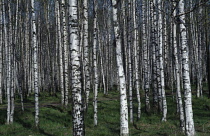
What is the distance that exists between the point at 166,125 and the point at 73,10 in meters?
8.36

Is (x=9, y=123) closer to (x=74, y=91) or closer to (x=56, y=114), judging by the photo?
(x=56, y=114)

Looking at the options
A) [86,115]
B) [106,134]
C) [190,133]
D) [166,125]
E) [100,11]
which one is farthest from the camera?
[100,11]

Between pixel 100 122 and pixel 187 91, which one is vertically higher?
pixel 187 91

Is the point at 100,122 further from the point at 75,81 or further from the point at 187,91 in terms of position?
the point at 75,81

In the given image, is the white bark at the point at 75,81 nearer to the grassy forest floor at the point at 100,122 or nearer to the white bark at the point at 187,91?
the white bark at the point at 187,91

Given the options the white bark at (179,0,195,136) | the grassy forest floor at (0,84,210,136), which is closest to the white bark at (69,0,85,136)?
the white bark at (179,0,195,136)

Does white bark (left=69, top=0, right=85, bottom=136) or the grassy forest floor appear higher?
white bark (left=69, top=0, right=85, bottom=136)

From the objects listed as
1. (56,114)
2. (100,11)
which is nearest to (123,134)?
(56,114)

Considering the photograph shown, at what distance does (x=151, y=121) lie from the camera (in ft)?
44.6

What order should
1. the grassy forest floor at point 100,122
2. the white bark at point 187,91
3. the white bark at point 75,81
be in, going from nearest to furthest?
1. the white bark at point 75,81
2. the white bark at point 187,91
3. the grassy forest floor at point 100,122

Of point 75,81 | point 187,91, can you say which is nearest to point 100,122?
point 187,91

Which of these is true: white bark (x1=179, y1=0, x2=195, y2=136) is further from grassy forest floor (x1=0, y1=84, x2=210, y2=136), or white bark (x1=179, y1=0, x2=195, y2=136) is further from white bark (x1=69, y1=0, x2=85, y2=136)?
white bark (x1=69, y1=0, x2=85, y2=136)

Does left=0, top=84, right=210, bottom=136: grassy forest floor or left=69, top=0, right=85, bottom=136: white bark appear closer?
left=69, top=0, right=85, bottom=136: white bark

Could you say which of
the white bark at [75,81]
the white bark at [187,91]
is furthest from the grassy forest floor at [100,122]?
the white bark at [75,81]
